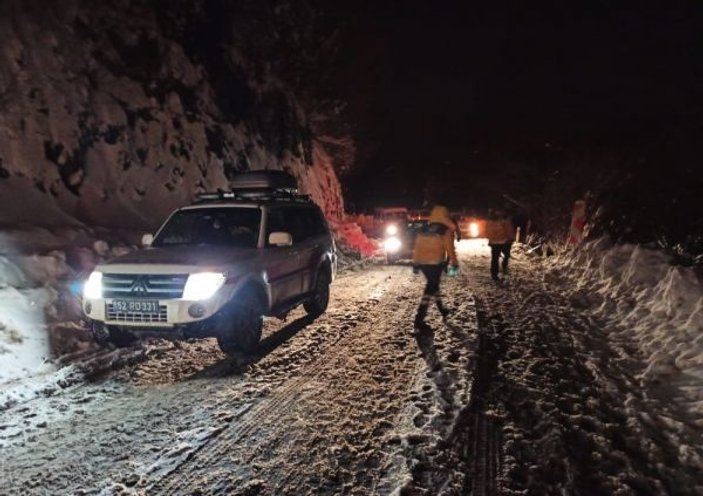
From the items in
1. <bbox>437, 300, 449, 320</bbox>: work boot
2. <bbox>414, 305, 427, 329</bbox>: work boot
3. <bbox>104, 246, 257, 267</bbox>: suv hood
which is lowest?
<bbox>414, 305, 427, 329</bbox>: work boot

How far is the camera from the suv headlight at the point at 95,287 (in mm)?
6293

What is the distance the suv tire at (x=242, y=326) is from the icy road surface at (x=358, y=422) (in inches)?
10.3

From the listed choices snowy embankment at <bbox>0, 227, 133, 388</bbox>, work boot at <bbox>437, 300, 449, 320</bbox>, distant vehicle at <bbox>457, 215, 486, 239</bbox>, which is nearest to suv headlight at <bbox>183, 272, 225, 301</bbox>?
snowy embankment at <bbox>0, 227, 133, 388</bbox>

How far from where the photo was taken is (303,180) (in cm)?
2483

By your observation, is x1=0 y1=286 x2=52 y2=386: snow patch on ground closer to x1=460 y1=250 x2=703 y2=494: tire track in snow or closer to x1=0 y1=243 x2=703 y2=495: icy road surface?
x1=0 y1=243 x2=703 y2=495: icy road surface

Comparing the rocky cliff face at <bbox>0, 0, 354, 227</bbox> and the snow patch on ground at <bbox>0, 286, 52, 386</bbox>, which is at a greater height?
the rocky cliff face at <bbox>0, 0, 354, 227</bbox>

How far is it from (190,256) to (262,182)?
552 centimetres

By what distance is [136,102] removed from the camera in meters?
15.3

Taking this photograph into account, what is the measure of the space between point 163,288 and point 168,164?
33.4 feet

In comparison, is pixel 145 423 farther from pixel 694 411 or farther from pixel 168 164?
pixel 168 164

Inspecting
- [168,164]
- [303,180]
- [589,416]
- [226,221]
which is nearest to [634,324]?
[589,416]

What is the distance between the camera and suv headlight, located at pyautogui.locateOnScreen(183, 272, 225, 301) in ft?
19.6

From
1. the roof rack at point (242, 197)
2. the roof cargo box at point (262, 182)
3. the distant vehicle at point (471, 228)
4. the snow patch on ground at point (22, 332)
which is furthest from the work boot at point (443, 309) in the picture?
the distant vehicle at point (471, 228)

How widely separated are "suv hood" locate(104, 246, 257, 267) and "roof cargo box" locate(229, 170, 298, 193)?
4578mm
